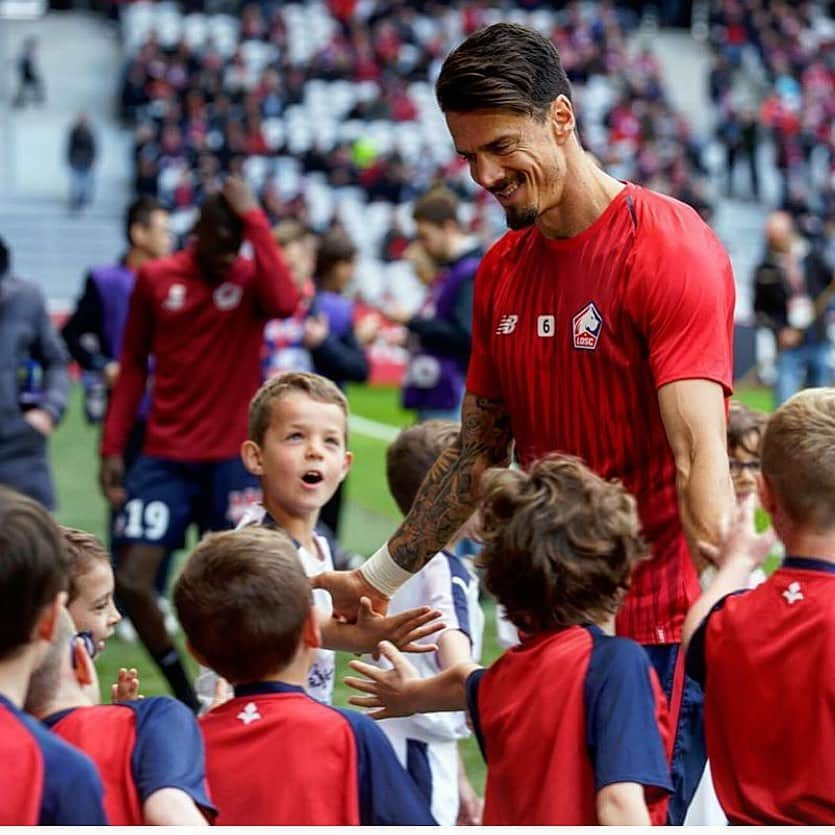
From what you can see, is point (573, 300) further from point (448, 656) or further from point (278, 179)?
point (278, 179)

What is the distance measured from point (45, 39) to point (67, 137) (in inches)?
195

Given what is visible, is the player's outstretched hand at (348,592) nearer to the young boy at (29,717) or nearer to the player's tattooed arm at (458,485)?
the player's tattooed arm at (458,485)

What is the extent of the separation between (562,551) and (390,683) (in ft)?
2.25

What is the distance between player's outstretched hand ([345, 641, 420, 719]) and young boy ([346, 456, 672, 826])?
0.34 m

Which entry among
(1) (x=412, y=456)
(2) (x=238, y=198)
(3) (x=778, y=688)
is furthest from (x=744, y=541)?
(2) (x=238, y=198)

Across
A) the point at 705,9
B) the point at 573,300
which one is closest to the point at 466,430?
the point at 573,300

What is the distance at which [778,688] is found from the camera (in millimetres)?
3396

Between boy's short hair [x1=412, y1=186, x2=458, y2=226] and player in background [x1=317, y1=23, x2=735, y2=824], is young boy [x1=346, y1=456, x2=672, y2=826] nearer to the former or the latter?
player in background [x1=317, y1=23, x2=735, y2=824]

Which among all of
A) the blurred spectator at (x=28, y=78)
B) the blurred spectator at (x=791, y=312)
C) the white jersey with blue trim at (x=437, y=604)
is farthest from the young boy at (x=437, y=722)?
the blurred spectator at (x=28, y=78)

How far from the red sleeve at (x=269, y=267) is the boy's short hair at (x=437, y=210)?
1.77m

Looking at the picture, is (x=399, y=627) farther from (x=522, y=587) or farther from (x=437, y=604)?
(x=437, y=604)

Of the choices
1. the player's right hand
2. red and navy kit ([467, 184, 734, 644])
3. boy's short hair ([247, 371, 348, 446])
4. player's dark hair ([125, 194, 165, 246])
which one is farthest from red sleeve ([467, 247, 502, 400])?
player's dark hair ([125, 194, 165, 246])

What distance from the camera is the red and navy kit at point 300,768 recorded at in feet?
10.8

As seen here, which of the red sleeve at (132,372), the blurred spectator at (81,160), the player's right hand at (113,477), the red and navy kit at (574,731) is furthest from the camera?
the blurred spectator at (81,160)
